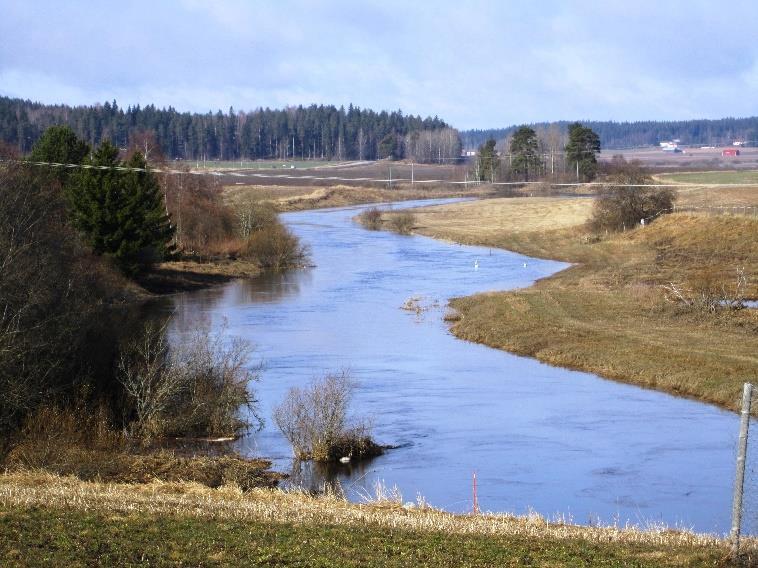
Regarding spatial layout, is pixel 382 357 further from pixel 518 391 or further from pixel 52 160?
pixel 52 160

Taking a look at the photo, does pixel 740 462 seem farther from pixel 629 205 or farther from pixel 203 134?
pixel 203 134

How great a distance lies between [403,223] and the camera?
297 feet

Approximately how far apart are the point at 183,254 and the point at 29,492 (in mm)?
48947

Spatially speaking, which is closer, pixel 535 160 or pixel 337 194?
pixel 337 194

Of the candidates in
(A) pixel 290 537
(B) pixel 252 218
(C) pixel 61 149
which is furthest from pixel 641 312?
(A) pixel 290 537

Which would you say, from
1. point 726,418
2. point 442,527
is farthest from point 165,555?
point 726,418

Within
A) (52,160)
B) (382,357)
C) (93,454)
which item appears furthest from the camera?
(52,160)

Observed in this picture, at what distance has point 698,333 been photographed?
3872 centimetres

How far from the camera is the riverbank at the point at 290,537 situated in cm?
1083

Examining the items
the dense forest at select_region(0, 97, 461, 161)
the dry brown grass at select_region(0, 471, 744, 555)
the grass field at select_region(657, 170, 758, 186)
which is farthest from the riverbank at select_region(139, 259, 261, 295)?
the dense forest at select_region(0, 97, 461, 161)

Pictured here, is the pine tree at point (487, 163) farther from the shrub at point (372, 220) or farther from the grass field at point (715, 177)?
the shrub at point (372, 220)

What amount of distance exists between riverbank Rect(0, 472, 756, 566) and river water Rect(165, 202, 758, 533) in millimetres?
4057

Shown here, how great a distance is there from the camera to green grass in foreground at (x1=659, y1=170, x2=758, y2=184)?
11631 cm

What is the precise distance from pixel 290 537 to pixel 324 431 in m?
12.1
